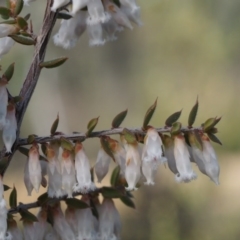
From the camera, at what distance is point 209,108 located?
10.2 feet

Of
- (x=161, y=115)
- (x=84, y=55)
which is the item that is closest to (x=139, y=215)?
(x=161, y=115)

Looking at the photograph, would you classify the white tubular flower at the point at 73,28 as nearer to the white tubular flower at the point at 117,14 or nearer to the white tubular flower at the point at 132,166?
the white tubular flower at the point at 117,14

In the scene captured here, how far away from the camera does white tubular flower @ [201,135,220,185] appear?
26.6 inches

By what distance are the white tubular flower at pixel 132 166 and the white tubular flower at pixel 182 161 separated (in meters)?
0.05

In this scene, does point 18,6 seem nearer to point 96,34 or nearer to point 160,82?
point 96,34

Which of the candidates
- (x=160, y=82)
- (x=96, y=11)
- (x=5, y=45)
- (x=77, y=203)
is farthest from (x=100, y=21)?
(x=160, y=82)

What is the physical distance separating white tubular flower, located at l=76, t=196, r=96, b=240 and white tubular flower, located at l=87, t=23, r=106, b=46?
21 cm

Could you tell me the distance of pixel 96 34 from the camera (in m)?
0.67

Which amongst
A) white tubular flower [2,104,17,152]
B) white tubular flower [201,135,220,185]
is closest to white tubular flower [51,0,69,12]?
white tubular flower [2,104,17,152]

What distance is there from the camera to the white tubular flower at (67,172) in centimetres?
67

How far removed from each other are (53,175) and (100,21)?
20cm

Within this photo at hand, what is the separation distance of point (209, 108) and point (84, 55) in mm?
852

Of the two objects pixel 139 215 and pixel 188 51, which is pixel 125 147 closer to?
pixel 139 215

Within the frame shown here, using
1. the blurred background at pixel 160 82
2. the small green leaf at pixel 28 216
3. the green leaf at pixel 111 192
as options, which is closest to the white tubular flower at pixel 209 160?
the green leaf at pixel 111 192
